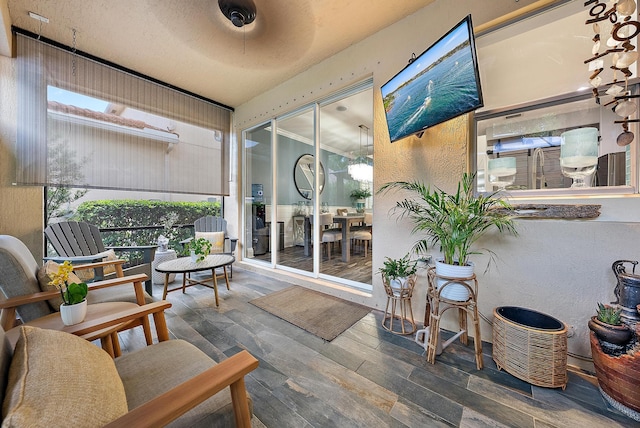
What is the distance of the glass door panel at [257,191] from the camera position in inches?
159

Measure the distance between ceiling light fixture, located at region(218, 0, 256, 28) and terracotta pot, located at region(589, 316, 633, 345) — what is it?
338 cm

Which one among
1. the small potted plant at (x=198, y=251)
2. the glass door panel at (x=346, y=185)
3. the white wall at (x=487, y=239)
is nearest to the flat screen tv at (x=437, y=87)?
the white wall at (x=487, y=239)

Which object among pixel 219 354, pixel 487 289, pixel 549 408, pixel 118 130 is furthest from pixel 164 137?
pixel 549 408

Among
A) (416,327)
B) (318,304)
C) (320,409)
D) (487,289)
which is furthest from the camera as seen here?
(318,304)

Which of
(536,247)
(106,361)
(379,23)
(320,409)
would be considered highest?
(379,23)

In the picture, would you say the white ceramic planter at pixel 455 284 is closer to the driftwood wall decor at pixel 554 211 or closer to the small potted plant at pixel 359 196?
the driftwood wall decor at pixel 554 211

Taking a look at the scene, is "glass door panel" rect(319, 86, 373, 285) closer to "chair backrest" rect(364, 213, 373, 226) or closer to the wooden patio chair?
"chair backrest" rect(364, 213, 373, 226)

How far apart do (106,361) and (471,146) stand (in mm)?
2685

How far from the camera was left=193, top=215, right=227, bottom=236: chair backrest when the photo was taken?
4.00 m

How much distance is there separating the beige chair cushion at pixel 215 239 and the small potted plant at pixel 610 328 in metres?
4.19

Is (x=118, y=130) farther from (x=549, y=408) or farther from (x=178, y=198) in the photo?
(x=549, y=408)

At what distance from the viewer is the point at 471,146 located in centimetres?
204

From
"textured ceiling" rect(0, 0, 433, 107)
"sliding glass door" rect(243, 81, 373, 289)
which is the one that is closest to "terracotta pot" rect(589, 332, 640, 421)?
"sliding glass door" rect(243, 81, 373, 289)

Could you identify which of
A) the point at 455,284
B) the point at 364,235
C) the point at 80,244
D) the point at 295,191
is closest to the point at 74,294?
the point at 80,244
